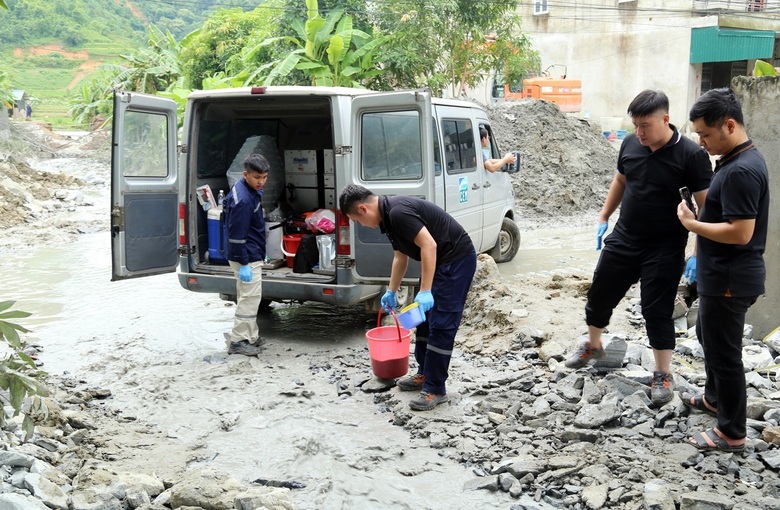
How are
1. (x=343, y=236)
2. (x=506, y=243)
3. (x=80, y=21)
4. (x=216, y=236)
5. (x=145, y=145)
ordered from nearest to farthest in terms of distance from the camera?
1. (x=343, y=236)
2. (x=145, y=145)
3. (x=216, y=236)
4. (x=506, y=243)
5. (x=80, y=21)

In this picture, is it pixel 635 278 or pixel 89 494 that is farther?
pixel 635 278

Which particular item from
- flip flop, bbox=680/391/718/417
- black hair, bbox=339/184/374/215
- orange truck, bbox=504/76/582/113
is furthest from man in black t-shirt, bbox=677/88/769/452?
orange truck, bbox=504/76/582/113

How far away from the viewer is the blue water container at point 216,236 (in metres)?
7.15

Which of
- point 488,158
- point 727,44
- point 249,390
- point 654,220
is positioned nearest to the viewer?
point 654,220

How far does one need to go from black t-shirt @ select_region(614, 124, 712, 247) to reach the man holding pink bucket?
1.10 m

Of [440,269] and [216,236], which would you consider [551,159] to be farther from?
[440,269]

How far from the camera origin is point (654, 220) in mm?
4441

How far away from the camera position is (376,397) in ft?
17.7

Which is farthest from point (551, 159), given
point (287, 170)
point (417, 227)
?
point (417, 227)

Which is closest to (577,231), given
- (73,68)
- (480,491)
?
(480,491)

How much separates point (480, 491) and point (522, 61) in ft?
50.4

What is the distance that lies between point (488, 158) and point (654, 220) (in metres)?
4.47

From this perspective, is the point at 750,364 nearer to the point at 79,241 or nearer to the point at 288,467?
the point at 288,467

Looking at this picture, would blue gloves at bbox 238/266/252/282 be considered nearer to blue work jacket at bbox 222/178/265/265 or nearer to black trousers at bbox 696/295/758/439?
blue work jacket at bbox 222/178/265/265
